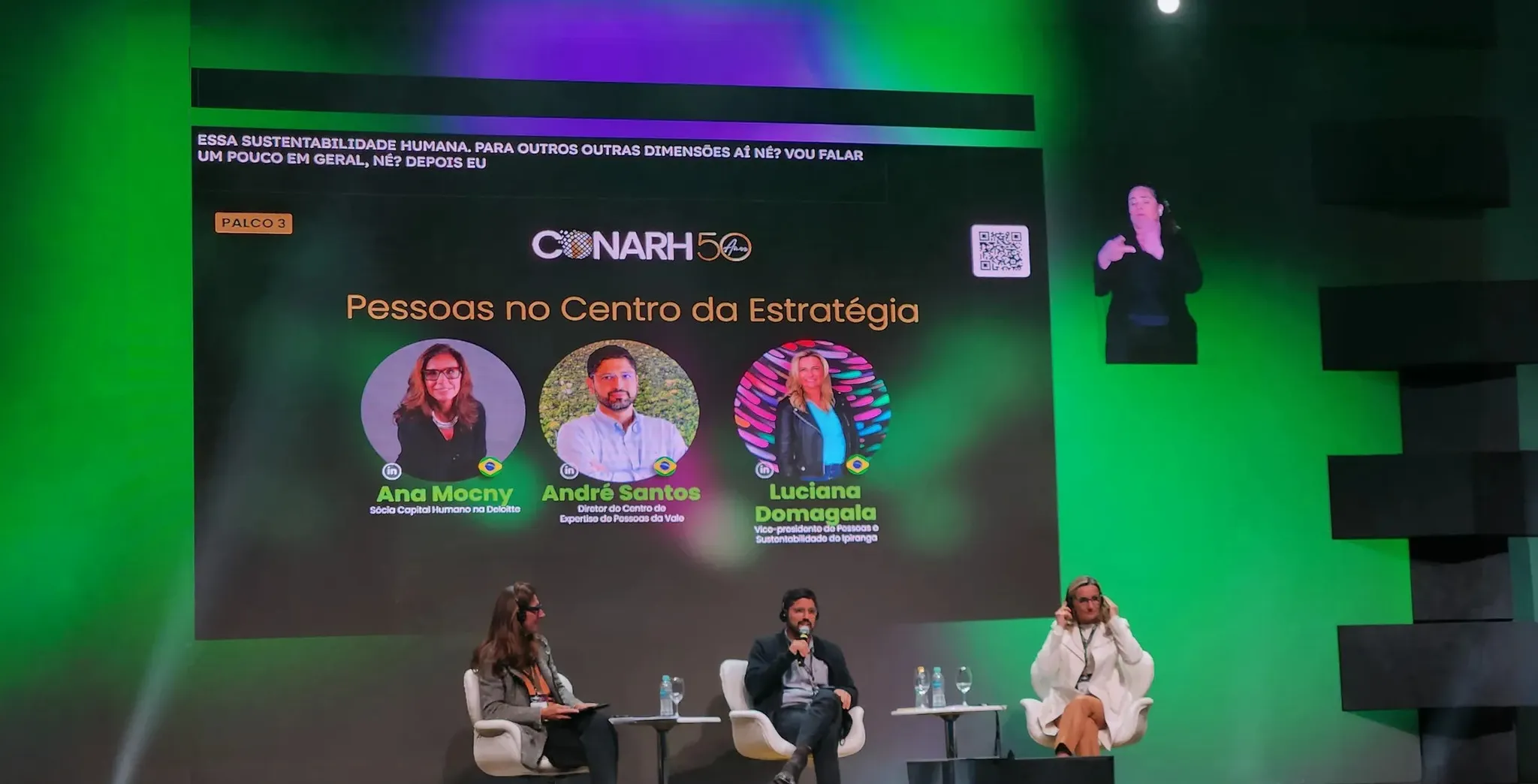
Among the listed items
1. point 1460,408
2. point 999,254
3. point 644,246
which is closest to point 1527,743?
point 1460,408

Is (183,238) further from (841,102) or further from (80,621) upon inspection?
(841,102)

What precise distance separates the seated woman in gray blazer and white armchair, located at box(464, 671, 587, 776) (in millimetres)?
23

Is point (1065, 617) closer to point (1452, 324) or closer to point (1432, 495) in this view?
point (1432, 495)

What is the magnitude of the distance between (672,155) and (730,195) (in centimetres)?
29

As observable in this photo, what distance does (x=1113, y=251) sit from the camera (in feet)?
21.7

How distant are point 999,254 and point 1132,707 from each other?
2.01 meters

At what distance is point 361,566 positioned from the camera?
234 inches

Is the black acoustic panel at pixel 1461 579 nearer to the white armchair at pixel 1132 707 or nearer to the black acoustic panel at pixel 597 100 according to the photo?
the white armchair at pixel 1132 707

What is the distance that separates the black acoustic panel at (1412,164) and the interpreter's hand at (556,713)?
402 centimetres

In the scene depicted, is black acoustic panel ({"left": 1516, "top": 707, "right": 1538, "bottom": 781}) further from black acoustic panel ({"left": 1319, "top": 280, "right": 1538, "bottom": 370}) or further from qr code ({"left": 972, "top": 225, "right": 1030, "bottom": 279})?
qr code ({"left": 972, "top": 225, "right": 1030, "bottom": 279})

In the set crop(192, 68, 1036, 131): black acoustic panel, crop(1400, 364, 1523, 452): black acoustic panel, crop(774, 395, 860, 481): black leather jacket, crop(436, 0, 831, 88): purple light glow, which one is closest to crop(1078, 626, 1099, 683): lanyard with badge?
crop(774, 395, 860, 481): black leather jacket

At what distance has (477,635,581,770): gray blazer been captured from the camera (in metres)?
5.39

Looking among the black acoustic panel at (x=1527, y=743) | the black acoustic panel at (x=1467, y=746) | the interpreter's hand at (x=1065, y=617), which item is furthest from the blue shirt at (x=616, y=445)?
Result: the black acoustic panel at (x=1527, y=743)

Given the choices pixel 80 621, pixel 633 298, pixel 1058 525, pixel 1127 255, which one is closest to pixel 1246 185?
pixel 1127 255
